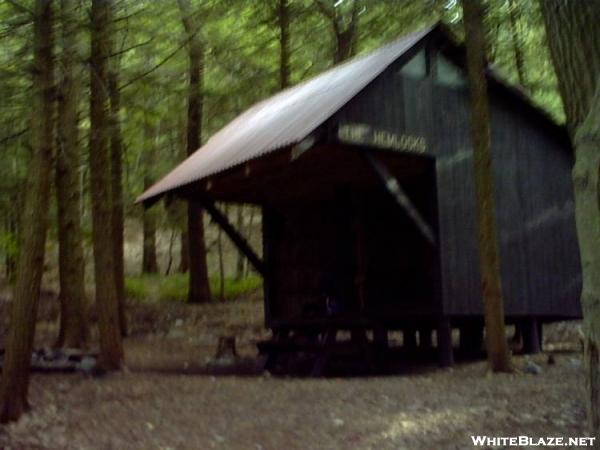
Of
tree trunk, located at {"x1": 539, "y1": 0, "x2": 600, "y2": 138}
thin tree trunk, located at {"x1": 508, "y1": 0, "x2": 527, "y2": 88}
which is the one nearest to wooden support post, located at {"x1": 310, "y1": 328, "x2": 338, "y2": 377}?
tree trunk, located at {"x1": 539, "y1": 0, "x2": 600, "y2": 138}

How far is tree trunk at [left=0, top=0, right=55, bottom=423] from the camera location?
7.43 metres

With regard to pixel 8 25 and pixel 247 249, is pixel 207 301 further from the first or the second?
pixel 8 25

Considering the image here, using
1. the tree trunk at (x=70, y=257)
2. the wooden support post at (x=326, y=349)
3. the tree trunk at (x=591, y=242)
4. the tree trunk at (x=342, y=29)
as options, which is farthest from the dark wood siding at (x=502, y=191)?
the tree trunk at (x=342, y=29)

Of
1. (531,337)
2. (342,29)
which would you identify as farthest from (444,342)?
(342,29)

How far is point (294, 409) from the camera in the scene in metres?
7.21

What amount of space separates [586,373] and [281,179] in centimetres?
874

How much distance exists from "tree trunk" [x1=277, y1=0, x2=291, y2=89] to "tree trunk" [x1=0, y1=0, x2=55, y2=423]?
37.7ft

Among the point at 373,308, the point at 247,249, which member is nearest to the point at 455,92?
the point at 373,308

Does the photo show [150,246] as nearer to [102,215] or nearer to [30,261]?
[102,215]

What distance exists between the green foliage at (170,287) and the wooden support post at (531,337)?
35.8 ft

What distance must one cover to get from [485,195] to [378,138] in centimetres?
167

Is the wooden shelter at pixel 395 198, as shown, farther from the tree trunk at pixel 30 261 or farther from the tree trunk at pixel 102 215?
the tree trunk at pixel 30 261

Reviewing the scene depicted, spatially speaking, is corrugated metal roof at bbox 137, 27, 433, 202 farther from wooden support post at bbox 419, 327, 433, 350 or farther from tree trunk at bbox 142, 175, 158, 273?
tree trunk at bbox 142, 175, 158, 273

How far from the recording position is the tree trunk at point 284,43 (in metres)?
18.6
